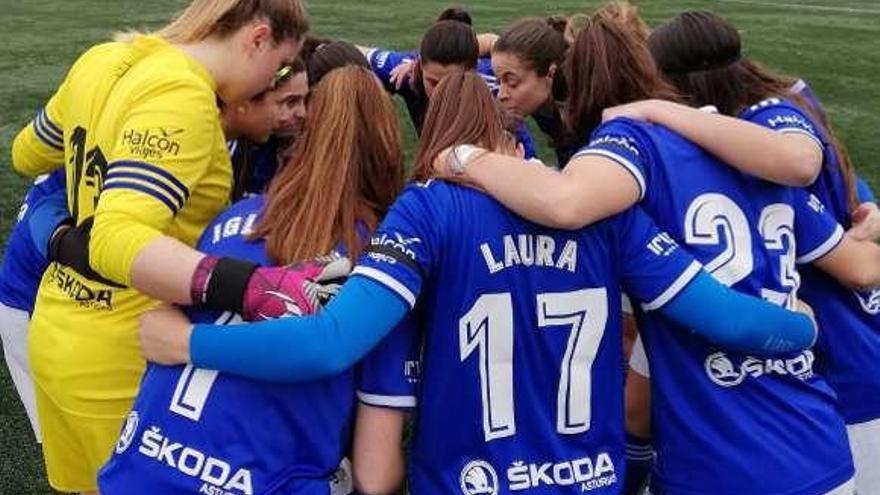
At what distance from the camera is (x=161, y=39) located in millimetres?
2410

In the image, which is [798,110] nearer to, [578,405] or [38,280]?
[578,405]

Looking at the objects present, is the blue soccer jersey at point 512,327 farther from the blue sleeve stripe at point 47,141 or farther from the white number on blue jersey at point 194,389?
the blue sleeve stripe at point 47,141

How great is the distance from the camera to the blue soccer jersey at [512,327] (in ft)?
6.57

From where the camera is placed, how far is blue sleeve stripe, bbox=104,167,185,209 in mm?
2098

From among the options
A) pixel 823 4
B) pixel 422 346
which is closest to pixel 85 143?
pixel 422 346

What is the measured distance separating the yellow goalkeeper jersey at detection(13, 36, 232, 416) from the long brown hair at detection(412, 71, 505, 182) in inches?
18.7

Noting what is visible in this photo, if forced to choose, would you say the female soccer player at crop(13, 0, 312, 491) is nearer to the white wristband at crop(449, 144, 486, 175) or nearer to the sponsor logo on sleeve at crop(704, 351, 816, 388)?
the white wristband at crop(449, 144, 486, 175)

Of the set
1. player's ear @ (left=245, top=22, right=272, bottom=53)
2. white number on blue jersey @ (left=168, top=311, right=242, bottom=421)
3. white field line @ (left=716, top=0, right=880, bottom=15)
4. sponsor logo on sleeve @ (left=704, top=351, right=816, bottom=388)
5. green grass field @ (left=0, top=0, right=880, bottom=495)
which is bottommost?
white field line @ (left=716, top=0, right=880, bottom=15)

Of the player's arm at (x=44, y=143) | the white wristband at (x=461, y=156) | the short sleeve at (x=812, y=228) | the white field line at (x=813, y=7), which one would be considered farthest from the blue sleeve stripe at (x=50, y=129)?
the white field line at (x=813, y=7)

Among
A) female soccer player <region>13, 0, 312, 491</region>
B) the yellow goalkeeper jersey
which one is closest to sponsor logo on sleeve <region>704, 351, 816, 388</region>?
female soccer player <region>13, 0, 312, 491</region>

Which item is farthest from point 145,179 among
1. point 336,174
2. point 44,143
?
point 44,143

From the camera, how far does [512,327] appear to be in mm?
2035

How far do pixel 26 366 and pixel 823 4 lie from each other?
21363 mm

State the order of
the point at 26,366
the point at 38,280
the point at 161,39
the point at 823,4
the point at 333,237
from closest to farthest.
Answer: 1. the point at 333,237
2. the point at 161,39
3. the point at 38,280
4. the point at 26,366
5. the point at 823,4
